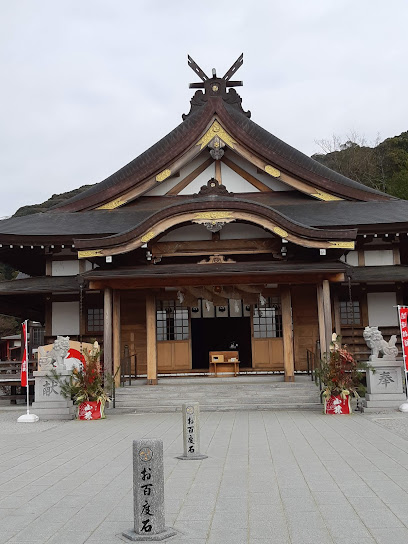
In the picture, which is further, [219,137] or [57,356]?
[219,137]

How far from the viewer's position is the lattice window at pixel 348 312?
16875 mm

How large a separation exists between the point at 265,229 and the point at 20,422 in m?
7.50

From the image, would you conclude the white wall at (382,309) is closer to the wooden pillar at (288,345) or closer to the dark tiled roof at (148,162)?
the wooden pillar at (288,345)

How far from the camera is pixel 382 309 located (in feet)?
54.9

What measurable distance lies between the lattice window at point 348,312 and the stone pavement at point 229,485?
628cm

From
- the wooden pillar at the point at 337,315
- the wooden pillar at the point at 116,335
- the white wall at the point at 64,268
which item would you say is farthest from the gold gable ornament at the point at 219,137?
the wooden pillar at the point at 337,315

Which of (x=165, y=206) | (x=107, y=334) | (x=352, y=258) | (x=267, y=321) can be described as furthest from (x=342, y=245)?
(x=107, y=334)

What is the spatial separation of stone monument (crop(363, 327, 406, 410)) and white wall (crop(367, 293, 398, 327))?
11.9 ft

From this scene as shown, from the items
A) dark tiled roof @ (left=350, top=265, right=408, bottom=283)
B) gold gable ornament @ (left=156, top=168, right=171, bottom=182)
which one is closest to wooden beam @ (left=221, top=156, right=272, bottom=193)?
gold gable ornament @ (left=156, top=168, right=171, bottom=182)

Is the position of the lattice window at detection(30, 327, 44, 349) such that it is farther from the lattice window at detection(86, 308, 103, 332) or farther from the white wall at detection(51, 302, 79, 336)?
the lattice window at detection(86, 308, 103, 332)

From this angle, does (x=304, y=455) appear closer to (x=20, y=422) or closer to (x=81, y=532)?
(x=81, y=532)

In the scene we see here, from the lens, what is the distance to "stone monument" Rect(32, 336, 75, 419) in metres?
13.0

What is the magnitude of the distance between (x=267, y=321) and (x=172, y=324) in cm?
298

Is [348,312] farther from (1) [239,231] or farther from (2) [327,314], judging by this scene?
(1) [239,231]
